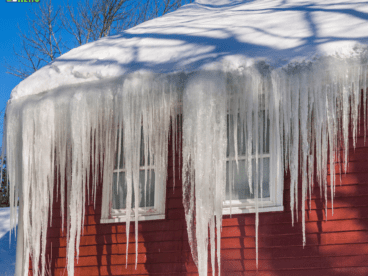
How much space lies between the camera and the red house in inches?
117

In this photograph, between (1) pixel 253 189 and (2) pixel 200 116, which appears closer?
(2) pixel 200 116

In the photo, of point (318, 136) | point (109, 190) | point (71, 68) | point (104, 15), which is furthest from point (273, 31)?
point (104, 15)

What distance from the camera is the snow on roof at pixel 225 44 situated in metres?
2.86

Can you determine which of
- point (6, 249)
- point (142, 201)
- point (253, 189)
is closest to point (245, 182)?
point (253, 189)

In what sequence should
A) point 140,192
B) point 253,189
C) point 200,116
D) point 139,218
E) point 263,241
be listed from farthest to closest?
1. point 140,192
2. point 139,218
3. point 253,189
4. point 263,241
5. point 200,116

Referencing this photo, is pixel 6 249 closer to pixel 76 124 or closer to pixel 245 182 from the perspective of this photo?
pixel 76 124

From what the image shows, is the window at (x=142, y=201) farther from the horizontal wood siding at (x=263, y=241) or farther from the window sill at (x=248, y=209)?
the window sill at (x=248, y=209)

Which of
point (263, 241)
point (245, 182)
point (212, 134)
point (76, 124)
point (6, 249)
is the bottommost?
point (6, 249)

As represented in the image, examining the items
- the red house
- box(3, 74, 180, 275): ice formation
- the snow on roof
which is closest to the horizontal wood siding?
the red house

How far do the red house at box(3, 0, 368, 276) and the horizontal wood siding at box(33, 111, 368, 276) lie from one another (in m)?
0.01

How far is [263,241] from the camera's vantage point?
13.7 ft

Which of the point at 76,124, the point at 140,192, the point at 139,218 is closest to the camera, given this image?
the point at 76,124

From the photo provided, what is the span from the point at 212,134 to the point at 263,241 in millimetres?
1707

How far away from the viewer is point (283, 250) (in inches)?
161
